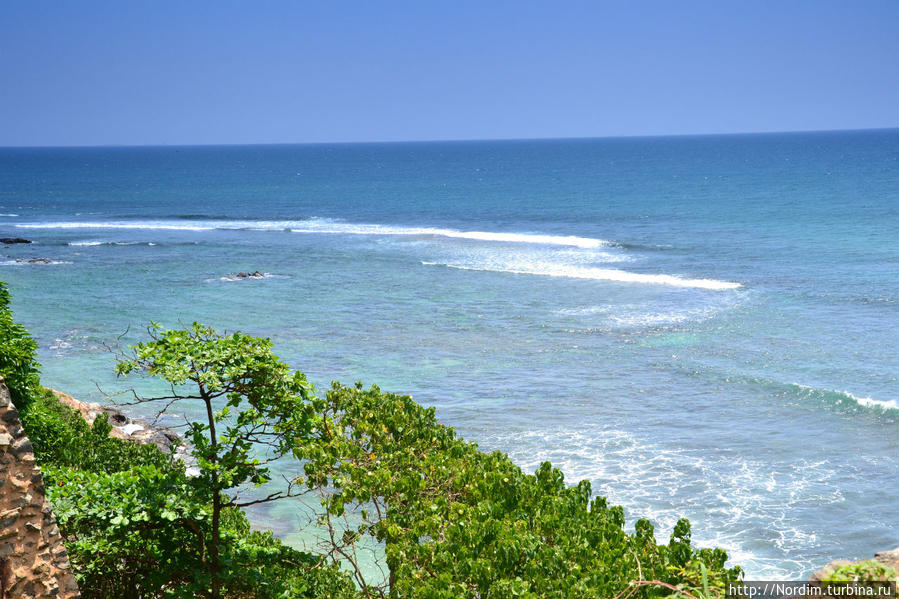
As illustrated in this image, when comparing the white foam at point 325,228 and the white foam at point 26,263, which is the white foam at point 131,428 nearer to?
the white foam at point 26,263

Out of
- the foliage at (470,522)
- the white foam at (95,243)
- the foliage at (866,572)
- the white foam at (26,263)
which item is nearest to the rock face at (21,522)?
the foliage at (470,522)

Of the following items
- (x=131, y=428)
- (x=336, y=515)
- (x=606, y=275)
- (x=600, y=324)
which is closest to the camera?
(x=336, y=515)

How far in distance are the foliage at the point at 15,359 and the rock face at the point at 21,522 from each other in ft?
16.0

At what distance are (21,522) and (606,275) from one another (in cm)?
4064

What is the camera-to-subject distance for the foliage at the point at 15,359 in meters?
11.8

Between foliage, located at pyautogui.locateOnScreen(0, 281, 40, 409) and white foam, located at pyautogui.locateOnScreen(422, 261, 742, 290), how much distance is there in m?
35.0

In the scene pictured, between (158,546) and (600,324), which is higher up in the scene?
(158,546)

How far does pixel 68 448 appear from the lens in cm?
1320

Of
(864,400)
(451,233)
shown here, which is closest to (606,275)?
(864,400)

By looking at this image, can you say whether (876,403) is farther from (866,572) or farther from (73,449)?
(73,449)

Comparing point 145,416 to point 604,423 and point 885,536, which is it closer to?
point 604,423

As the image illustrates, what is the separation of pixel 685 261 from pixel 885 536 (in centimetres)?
3385

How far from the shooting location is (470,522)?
8945mm

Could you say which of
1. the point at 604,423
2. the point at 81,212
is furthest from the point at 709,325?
the point at 81,212
